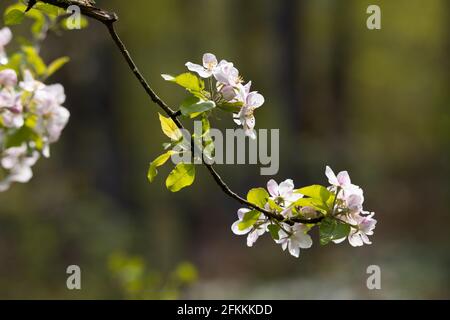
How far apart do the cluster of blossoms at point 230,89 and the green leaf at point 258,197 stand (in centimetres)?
11

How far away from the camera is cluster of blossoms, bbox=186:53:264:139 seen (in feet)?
4.24

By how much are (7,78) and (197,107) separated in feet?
1.96

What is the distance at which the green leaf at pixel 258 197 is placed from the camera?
129 centimetres

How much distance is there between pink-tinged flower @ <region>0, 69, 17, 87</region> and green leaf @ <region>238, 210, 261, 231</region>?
0.72 meters

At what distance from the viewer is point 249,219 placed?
1274 millimetres

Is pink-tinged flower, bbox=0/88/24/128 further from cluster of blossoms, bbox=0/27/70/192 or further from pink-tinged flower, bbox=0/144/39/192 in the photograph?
pink-tinged flower, bbox=0/144/39/192

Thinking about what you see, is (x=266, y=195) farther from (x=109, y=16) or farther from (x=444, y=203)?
(x=444, y=203)

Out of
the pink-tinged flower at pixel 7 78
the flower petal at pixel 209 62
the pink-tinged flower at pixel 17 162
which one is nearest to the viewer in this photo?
the flower petal at pixel 209 62

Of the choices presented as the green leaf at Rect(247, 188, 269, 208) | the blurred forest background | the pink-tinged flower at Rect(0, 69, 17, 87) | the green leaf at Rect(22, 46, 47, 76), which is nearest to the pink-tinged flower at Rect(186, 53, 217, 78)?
the green leaf at Rect(247, 188, 269, 208)

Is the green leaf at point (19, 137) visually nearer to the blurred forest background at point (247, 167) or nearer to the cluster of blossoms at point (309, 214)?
the cluster of blossoms at point (309, 214)

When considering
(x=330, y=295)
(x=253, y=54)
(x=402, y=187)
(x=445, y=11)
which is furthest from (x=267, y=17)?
(x=330, y=295)

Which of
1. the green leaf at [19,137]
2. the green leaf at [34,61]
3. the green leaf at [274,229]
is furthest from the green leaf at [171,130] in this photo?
the green leaf at [34,61]

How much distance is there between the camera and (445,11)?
42.0 feet

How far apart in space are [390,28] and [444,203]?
613 centimetres
